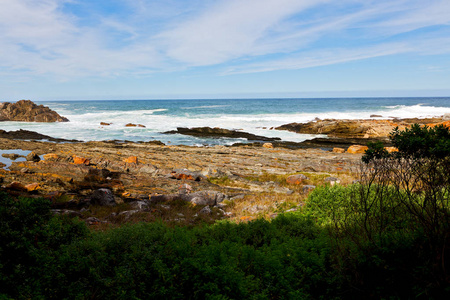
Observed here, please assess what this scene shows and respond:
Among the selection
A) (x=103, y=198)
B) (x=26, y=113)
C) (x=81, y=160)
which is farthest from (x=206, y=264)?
(x=26, y=113)

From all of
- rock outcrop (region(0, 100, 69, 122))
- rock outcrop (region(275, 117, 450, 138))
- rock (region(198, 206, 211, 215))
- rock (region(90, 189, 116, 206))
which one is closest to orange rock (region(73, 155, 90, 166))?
rock (region(90, 189, 116, 206))

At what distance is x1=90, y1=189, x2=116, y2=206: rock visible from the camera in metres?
13.1

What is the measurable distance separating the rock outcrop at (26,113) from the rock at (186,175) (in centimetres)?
5535

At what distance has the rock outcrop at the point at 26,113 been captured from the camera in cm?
6000

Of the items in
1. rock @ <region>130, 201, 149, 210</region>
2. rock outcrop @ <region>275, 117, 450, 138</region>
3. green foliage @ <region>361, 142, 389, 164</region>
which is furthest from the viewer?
rock outcrop @ <region>275, 117, 450, 138</region>

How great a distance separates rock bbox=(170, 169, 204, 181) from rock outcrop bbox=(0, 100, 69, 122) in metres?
55.4

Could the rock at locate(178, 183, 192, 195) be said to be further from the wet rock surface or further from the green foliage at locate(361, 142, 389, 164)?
the green foliage at locate(361, 142, 389, 164)

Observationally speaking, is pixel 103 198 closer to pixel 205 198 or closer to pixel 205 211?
pixel 205 198

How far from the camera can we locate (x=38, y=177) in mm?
14805

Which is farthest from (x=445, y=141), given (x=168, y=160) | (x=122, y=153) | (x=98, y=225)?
(x=122, y=153)

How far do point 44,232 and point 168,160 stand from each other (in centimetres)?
1726

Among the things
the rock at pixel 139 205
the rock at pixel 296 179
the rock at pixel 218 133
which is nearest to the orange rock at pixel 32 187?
the rock at pixel 139 205

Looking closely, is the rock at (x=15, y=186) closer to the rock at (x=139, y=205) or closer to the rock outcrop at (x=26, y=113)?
the rock at (x=139, y=205)

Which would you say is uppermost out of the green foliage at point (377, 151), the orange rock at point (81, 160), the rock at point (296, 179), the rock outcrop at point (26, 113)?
the rock outcrop at point (26, 113)
